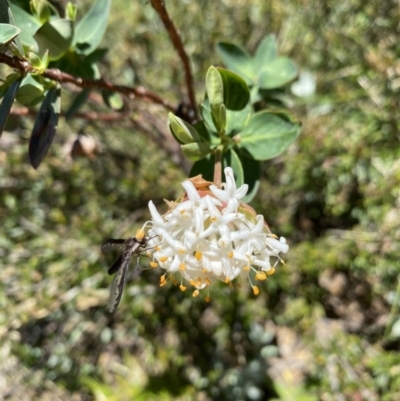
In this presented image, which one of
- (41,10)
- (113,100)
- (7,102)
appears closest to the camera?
(7,102)

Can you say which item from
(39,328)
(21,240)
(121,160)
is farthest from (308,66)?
(39,328)

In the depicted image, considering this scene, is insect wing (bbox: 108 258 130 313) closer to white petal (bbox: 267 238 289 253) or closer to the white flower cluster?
the white flower cluster

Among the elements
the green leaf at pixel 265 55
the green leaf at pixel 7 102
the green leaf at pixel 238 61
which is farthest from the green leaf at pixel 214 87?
the green leaf at pixel 265 55

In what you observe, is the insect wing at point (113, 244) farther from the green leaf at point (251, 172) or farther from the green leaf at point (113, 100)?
the green leaf at point (113, 100)

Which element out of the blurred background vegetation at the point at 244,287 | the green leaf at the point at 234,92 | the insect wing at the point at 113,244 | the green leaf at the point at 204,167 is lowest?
the blurred background vegetation at the point at 244,287

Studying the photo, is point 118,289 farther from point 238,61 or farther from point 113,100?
point 238,61

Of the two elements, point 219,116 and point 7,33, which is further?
point 219,116

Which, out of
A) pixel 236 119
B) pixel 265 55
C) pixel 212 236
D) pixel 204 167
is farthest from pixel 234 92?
pixel 265 55
